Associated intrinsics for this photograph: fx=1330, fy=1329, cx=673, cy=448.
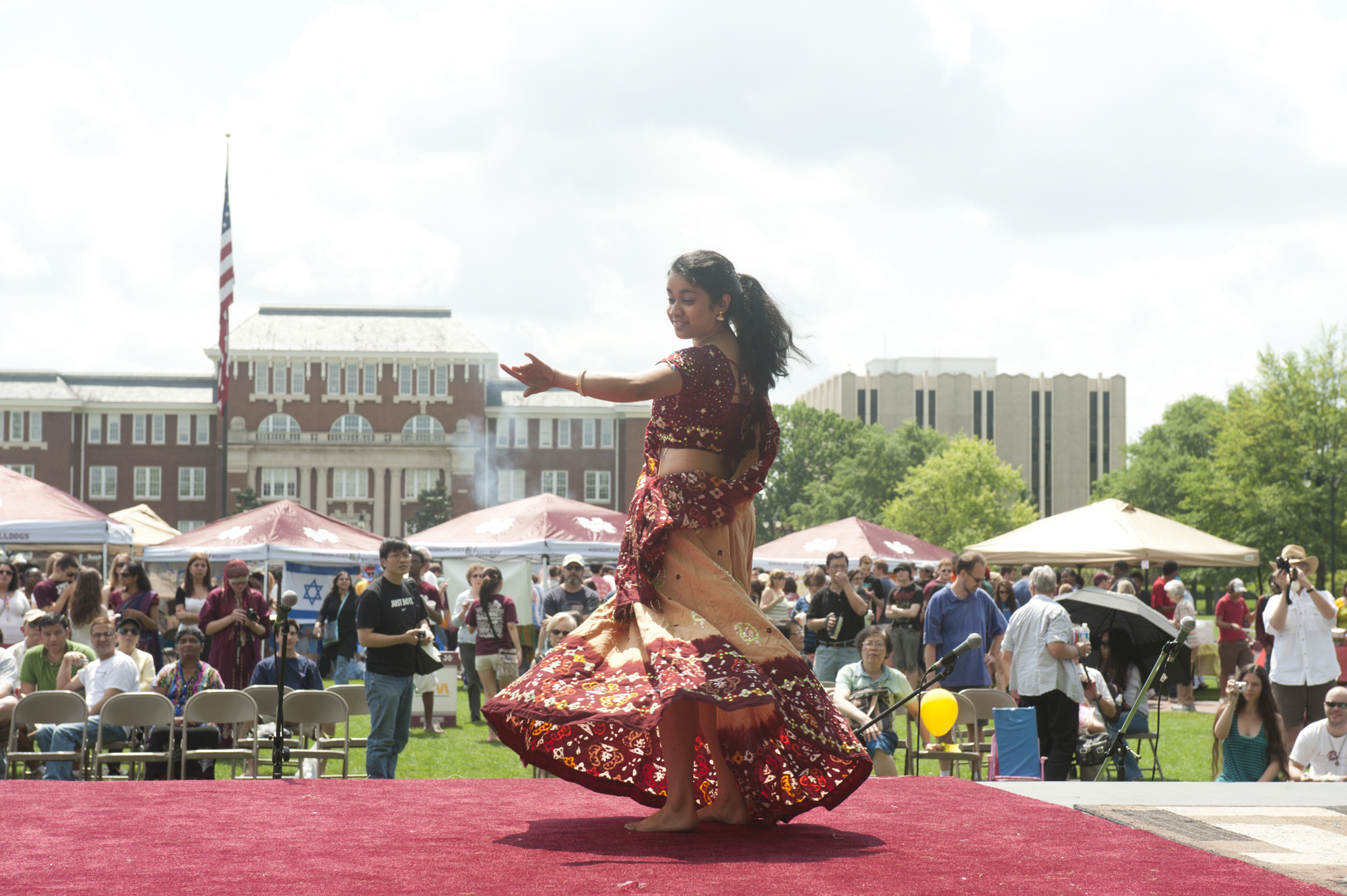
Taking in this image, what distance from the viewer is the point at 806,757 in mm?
4363

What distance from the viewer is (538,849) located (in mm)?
4066

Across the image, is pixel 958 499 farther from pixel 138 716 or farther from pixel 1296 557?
pixel 138 716

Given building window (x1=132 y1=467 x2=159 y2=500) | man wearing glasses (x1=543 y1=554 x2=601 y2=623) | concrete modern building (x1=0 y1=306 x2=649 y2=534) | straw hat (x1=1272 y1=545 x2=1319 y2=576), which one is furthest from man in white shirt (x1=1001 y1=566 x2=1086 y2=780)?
building window (x1=132 y1=467 x2=159 y2=500)

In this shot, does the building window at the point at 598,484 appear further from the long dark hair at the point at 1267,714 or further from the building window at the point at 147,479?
the long dark hair at the point at 1267,714

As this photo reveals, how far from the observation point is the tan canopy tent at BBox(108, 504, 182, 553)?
24.5 metres

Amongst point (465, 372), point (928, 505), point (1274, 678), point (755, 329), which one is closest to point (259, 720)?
point (755, 329)

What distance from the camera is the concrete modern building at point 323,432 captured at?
262 ft

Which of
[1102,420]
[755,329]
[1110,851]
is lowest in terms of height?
[1110,851]

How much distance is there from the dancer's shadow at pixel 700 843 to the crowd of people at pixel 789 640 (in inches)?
112

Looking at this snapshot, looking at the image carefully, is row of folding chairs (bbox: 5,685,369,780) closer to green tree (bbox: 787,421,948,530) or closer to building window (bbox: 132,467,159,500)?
green tree (bbox: 787,421,948,530)

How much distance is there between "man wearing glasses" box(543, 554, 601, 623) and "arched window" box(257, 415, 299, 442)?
227 ft

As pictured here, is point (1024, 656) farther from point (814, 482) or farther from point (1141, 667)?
point (814, 482)

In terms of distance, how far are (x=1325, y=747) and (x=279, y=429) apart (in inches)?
3049

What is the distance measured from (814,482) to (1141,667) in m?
70.2
